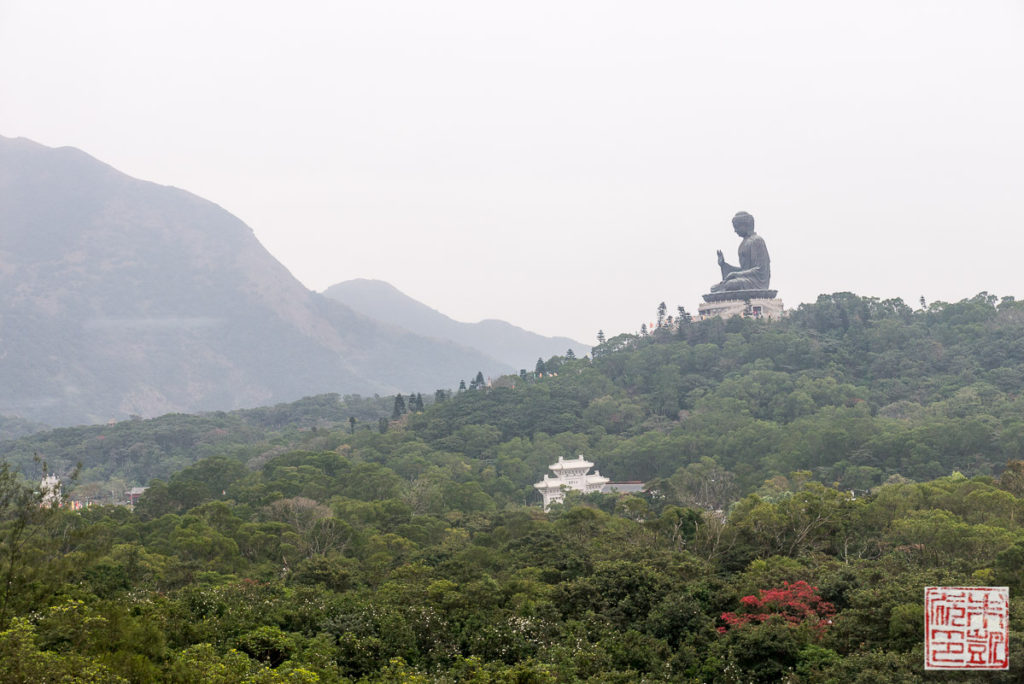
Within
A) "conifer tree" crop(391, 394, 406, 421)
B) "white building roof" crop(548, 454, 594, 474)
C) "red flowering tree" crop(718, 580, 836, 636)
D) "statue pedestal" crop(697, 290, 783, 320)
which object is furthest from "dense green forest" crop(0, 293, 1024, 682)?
"statue pedestal" crop(697, 290, 783, 320)

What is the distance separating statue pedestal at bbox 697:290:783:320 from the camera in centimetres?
7062

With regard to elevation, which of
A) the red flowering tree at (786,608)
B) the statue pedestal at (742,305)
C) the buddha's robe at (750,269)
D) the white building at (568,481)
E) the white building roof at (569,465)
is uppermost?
the buddha's robe at (750,269)

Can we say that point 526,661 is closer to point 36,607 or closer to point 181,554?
point 36,607

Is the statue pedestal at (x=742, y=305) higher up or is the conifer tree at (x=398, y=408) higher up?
the statue pedestal at (x=742, y=305)

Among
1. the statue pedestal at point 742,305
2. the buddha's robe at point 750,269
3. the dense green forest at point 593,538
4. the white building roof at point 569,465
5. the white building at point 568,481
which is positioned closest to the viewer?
the dense green forest at point 593,538

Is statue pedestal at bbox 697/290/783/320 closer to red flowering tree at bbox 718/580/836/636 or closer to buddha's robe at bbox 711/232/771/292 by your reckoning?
buddha's robe at bbox 711/232/771/292

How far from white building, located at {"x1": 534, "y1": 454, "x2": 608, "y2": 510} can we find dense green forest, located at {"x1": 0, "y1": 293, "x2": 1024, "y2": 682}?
154 centimetres

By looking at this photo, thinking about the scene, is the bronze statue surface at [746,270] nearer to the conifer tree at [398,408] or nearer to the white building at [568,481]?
the conifer tree at [398,408]

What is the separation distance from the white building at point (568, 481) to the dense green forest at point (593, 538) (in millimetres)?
1540

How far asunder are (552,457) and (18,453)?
47.8 meters

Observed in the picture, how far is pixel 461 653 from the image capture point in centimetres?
2009

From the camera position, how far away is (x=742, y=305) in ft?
232

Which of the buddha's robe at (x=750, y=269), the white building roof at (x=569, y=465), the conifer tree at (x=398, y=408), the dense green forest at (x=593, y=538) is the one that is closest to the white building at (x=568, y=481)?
the white building roof at (x=569, y=465)

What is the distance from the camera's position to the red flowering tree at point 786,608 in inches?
799
